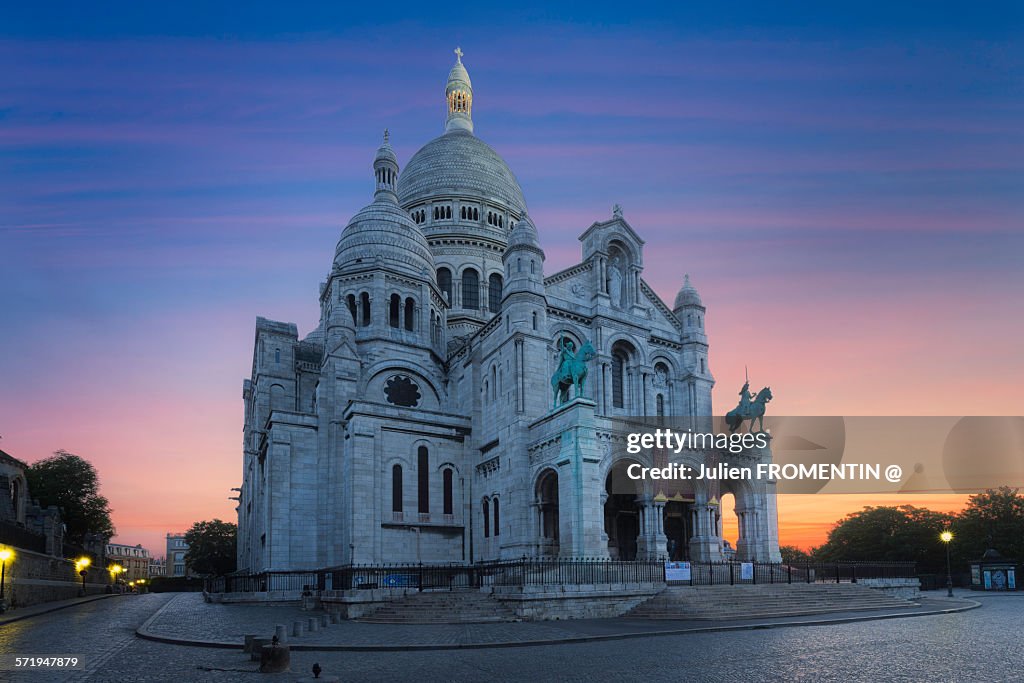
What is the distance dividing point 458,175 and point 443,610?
4846cm

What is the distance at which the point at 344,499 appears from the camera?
1681 inches

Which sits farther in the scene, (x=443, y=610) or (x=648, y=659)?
(x=443, y=610)

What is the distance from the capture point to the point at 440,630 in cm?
2350

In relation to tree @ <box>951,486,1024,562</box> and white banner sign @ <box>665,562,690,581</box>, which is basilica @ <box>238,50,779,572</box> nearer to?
white banner sign @ <box>665,562,690,581</box>

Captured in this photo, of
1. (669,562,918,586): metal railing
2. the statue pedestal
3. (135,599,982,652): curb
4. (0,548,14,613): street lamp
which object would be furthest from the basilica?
(0,548,14,613): street lamp

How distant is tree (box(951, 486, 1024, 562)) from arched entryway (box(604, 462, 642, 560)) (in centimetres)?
3969

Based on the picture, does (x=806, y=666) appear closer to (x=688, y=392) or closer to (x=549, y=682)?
(x=549, y=682)

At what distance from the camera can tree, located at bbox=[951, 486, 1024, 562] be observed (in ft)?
209

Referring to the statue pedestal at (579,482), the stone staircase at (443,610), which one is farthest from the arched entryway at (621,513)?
the stone staircase at (443,610)

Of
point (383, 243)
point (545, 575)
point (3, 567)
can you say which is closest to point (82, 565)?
point (3, 567)

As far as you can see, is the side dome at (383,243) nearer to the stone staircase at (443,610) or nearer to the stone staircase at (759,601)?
the stone staircase at (443,610)

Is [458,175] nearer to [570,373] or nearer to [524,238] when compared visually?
[524,238]

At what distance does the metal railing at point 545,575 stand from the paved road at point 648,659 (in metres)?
8.00

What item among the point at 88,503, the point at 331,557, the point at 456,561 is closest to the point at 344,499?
the point at 331,557
